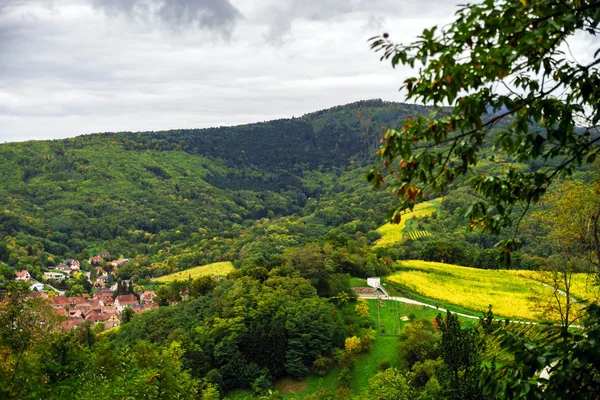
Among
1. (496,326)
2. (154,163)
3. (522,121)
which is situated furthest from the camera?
(154,163)

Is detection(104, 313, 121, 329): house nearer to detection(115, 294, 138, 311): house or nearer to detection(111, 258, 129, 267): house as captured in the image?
detection(115, 294, 138, 311): house

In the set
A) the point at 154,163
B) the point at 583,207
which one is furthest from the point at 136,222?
the point at 583,207

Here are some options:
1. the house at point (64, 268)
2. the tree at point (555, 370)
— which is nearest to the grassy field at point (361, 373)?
the tree at point (555, 370)

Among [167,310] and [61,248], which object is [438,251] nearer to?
[167,310]

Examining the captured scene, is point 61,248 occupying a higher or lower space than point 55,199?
lower

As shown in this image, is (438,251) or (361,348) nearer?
(361,348)

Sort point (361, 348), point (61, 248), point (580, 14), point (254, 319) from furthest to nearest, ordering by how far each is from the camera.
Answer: point (61, 248) → point (254, 319) → point (361, 348) → point (580, 14)
